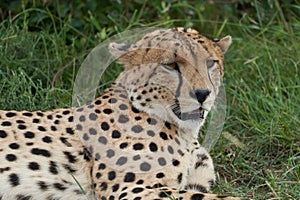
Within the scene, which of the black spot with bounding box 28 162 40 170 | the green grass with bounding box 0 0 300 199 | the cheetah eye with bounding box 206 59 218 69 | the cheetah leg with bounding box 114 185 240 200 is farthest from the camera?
the green grass with bounding box 0 0 300 199

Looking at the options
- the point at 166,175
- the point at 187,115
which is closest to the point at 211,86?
the point at 187,115

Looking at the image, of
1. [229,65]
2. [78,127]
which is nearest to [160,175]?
[78,127]

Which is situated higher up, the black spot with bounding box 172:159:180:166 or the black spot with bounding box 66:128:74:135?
the black spot with bounding box 66:128:74:135

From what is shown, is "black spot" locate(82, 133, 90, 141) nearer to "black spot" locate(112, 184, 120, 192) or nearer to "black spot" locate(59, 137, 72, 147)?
"black spot" locate(59, 137, 72, 147)

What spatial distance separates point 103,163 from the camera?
3.69 m

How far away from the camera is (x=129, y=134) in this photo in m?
3.74

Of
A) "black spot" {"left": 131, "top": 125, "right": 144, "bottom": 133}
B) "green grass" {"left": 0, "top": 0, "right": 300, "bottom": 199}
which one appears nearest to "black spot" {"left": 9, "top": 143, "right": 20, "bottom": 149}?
"black spot" {"left": 131, "top": 125, "right": 144, "bottom": 133}

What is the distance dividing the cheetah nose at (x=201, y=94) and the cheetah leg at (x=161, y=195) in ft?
1.42

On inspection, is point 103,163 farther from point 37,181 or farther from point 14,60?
point 14,60

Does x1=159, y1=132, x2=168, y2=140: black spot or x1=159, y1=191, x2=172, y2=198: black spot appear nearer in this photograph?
x1=159, y1=191, x2=172, y2=198: black spot

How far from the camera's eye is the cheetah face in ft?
12.0

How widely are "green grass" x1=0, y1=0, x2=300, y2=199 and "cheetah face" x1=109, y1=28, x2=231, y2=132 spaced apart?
0.58m

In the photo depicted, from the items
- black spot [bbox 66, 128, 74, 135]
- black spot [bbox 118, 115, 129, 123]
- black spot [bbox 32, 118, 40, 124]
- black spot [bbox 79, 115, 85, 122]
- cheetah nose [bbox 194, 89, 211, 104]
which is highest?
cheetah nose [bbox 194, 89, 211, 104]

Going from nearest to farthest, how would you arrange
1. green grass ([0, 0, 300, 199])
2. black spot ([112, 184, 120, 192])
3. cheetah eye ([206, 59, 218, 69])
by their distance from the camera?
black spot ([112, 184, 120, 192]) < cheetah eye ([206, 59, 218, 69]) < green grass ([0, 0, 300, 199])
